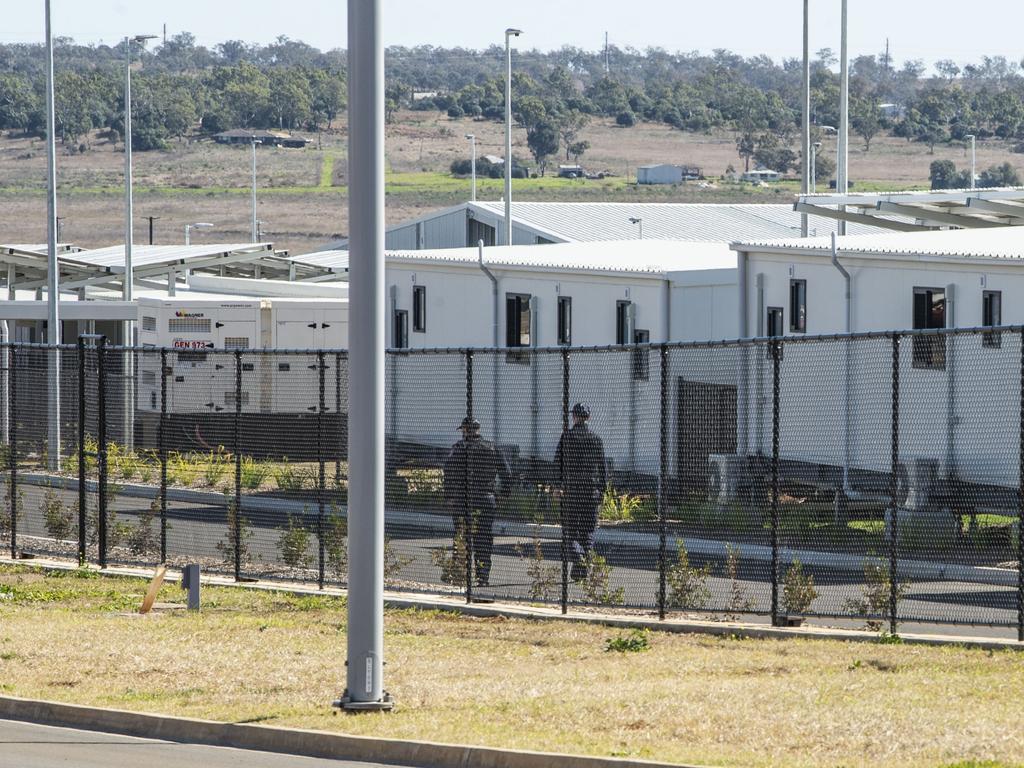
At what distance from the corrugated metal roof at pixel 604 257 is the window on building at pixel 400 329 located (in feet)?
2.94

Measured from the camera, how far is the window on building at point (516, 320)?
25734mm

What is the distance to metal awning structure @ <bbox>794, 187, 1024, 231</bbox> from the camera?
981 inches

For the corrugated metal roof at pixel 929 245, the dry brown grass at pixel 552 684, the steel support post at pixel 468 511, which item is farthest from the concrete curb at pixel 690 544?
the corrugated metal roof at pixel 929 245

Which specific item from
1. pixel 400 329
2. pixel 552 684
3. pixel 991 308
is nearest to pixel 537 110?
pixel 400 329

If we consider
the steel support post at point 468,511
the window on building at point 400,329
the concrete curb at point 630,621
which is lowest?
the concrete curb at point 630,621

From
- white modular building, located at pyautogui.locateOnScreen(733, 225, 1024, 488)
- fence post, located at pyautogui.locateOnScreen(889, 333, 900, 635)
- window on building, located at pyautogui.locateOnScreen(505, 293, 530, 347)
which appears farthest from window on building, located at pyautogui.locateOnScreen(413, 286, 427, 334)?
fence post, located at pyautogui.locateOnScreen(889, 333, 900, 635)

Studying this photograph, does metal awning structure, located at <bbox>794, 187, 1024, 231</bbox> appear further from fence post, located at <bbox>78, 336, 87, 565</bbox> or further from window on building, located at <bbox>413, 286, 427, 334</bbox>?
fence post, located at <bbox>78, 336, 87, 565</bbox>

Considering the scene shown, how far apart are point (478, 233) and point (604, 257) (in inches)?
906

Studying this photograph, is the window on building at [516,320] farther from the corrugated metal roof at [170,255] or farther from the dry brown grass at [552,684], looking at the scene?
the corrugated metal roof at [170,255]

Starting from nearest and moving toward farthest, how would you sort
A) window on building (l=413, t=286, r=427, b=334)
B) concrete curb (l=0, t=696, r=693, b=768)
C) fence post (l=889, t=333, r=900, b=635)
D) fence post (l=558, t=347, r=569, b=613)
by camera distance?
concrete curb (l=0, t=696, r=693, b=768) → fence post (l=889, t=333, r=900, b=635) → fence post (l=558, t=347, r=569, b=613) → window on building (l=413, t=286, r=427, b=334)

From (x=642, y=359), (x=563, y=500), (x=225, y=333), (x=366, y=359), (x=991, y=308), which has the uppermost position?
(x=991, y=308)

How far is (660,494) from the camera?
45.8ft

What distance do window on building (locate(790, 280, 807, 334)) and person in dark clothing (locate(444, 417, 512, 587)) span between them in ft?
24.1

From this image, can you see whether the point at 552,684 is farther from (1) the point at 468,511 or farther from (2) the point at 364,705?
(1) the point at 468,511
